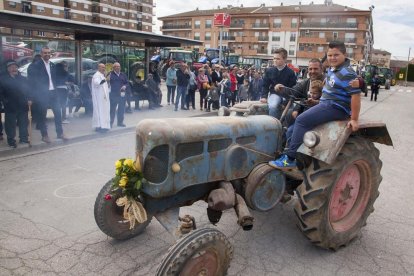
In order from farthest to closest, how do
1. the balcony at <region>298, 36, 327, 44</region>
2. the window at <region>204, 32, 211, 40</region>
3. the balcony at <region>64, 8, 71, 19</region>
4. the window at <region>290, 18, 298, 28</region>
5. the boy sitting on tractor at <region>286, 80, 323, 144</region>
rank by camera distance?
the window at <region>204, 32, 211, 40</region>, the window at <region>290, 18, 298, 28</region>, the balcony at <region>298, 36, 327, 44</region>, the balcony at <region>64, 8, 71, 19</region>, the boy sitting on tractor at <region>286, 80, 323, 144</region>

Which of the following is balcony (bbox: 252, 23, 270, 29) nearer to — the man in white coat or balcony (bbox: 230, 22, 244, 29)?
balcony (bbox: 230, 22, 244, 29)

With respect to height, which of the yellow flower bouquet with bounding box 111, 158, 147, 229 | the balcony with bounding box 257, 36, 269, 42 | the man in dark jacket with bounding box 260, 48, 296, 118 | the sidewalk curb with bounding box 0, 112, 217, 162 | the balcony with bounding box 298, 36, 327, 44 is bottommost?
the sidewalk curb with bounding box 0, 112, 217, 162

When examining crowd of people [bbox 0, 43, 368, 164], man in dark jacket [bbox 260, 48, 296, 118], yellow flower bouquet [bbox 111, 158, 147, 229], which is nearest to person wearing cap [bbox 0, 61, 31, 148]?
crowd of people [bbox 0, 43, 368, 164]

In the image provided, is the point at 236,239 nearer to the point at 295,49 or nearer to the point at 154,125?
the point at 154,125

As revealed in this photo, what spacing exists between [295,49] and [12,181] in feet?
232

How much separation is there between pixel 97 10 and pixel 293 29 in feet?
126

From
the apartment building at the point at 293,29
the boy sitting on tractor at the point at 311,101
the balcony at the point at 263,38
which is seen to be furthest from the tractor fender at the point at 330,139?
the balcony at the point at 263,38

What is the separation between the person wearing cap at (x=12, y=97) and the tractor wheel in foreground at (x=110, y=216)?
454 cm

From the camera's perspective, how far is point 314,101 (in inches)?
173

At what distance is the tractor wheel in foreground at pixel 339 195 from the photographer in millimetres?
3463

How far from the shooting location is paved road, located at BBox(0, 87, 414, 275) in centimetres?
339

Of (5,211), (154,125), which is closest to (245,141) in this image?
(154,125)

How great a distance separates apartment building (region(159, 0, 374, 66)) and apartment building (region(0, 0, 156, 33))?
10.8 meters

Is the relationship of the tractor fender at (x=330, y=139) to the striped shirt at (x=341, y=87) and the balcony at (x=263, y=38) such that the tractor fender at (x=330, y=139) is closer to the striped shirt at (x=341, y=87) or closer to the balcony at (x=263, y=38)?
the striped shirt at (x=341, y=87)
